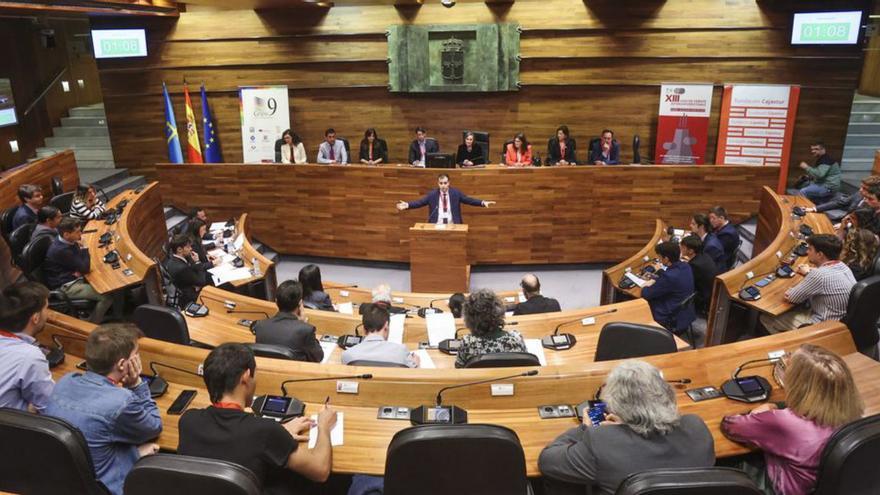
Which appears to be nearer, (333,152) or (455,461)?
(455,461)

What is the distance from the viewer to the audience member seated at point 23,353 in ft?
9.24

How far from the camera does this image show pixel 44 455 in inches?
90.7

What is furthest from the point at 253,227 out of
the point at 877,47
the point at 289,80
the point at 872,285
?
the point at 877,47

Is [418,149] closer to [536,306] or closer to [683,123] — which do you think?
[683,123]

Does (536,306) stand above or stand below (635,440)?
below

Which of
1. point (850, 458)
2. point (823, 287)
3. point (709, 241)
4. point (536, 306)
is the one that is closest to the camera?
point (850, 458)

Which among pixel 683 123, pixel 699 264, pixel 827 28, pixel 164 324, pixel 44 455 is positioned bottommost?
pixel 699 264

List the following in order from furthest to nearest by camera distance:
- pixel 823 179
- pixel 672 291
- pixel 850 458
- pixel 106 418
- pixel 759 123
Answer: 1. pixel 759 123
2. pixel 823 179
3. pixel 672 291
4. pixel 106 418
5. pixel 850 458

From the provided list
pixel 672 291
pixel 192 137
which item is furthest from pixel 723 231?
pixel 192 137

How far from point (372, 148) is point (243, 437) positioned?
23.5 ft

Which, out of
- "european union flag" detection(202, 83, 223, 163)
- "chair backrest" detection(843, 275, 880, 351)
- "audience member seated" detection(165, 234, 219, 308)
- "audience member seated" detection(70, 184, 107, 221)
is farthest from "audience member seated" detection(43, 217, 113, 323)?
"chair backrest" detection(843, 275, 880, 351)

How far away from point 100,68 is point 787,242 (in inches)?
403

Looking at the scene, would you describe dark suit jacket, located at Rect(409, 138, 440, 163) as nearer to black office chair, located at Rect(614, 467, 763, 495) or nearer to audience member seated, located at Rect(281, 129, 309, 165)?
audience member seated, located at Rect(281, 129, 309, 165)

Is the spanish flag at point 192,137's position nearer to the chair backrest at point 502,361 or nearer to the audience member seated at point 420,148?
the audience member seated at point 420,148
